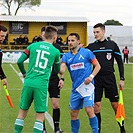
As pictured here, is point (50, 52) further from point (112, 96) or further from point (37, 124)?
point (112, 96)

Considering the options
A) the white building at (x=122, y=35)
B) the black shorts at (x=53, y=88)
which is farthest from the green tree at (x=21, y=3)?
the black shorts at (x=53, y=88)

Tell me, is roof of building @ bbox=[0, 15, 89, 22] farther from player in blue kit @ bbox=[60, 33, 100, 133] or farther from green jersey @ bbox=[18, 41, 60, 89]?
green jersey @ bbox=[18, 41, 60, 89]

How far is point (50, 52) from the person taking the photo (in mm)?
6578

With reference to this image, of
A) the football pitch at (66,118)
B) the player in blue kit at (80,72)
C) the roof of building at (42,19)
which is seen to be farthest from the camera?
the roof of building at (42,19)

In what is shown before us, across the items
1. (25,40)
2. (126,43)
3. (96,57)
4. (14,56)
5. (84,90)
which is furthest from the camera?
(126,43)

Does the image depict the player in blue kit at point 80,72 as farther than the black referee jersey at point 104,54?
No

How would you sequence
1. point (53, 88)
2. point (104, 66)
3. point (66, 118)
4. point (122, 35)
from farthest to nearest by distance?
1. point (122, 35)
2. point (66, 118)
3. point (53, 88)
4. point (104, 66)

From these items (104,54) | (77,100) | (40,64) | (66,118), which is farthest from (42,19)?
(40,64)

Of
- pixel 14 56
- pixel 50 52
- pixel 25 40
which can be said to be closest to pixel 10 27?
pixel 25 40

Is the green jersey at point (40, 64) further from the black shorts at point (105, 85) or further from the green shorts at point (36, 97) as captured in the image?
the black shorts at point (105, 85)

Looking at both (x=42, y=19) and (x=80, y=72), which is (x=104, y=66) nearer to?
(x=80, y=72)

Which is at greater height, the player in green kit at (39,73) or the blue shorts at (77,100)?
the player in green kit at (39,73)

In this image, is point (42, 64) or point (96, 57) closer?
point (42, 64)

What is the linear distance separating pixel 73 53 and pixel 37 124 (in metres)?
1.56
